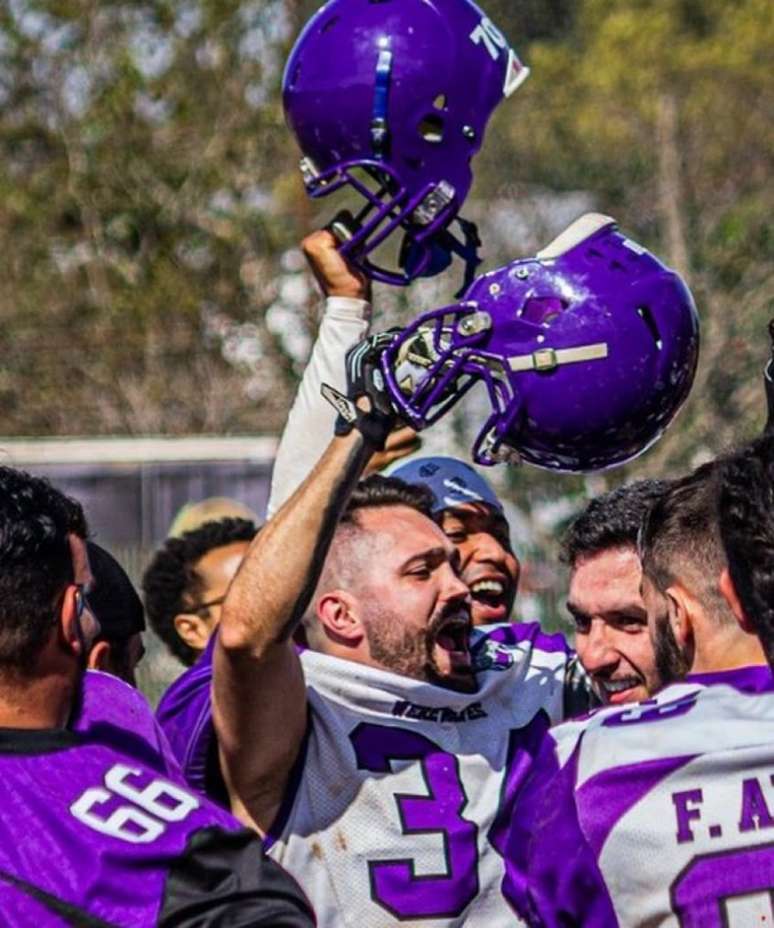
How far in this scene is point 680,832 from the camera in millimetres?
2752

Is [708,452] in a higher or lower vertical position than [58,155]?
lower

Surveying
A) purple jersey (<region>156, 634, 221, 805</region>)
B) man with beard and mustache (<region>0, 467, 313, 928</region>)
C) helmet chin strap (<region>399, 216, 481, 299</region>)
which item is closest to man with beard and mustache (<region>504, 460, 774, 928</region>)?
man with beard and mustache (<region>0, 467, 313, 928</region>)

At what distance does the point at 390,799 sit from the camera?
3658mm

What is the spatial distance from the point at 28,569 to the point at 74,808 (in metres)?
0.36

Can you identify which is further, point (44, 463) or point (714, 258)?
point (44, 463)

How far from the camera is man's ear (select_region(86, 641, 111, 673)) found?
4.07 meters

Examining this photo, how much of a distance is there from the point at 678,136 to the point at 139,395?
4.02 m

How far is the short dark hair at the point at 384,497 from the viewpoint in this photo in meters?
4.15

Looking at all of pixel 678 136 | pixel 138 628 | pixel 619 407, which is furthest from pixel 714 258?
pixel 619 407

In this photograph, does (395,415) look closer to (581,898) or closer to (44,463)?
(581,898)

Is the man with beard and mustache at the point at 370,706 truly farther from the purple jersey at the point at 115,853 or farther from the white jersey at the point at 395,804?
the purple jersey at the point at 115,853

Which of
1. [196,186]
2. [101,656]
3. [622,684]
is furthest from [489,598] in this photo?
[196,186]

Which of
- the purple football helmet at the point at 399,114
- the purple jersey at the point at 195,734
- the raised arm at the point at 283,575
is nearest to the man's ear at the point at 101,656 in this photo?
the purple jersey at the point at 195,734

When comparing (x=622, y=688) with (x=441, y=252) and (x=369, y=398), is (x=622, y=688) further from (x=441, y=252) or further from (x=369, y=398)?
(x=369, y=398)
